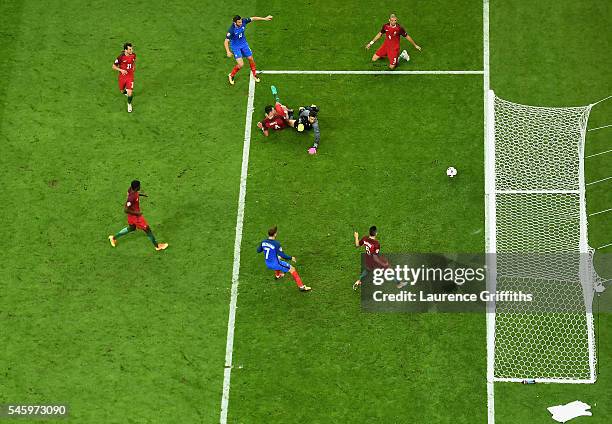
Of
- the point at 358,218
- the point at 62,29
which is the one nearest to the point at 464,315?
the point at 358,218

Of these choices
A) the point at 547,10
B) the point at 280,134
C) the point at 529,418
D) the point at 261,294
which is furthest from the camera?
the point at 547,10

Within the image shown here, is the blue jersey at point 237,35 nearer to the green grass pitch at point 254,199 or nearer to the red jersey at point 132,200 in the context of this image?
the green grass pitch at point 254,199

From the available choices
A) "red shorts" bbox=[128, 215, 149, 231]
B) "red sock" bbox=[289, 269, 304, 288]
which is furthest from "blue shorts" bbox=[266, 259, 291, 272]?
"red shorts" bbox=[128, 215, 149, 231]

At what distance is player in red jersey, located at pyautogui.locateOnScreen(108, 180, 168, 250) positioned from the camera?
22.9 metres

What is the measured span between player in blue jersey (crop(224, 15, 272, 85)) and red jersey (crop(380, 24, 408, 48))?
271cm

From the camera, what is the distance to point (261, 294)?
76.6ft

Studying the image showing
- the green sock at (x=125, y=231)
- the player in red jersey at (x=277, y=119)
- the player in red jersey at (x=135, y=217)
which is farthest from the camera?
the player in red jersey at (x=277, y=119)

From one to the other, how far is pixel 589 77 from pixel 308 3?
711 cm

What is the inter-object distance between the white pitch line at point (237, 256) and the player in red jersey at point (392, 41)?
3.14 metres

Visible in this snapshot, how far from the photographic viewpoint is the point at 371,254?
74.1 feet

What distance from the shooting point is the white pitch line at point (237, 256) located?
72.7 ft

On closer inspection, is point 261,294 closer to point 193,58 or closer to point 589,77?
point 193,58

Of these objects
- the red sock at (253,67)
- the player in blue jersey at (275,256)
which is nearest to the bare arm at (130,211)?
the player in blue jersey at (275,256)

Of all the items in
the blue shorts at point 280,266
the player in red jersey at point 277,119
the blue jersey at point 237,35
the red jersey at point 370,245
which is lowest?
the blue shorts at point 280,266
